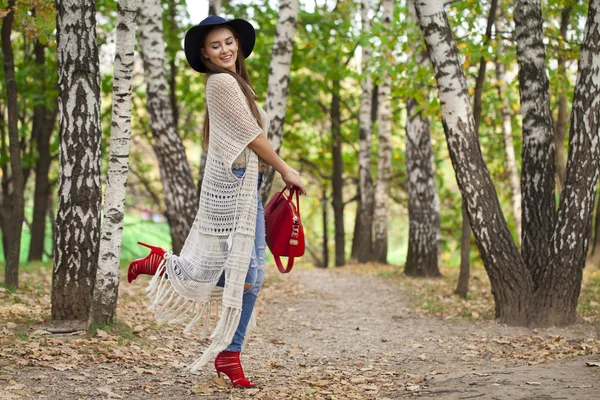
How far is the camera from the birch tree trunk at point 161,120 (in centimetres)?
1030

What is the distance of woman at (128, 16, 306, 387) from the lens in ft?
15.3

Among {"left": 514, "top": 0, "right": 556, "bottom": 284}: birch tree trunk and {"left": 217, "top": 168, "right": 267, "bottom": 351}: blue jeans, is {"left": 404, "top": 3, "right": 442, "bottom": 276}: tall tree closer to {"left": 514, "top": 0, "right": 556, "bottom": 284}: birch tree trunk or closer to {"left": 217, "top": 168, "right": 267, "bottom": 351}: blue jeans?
{"left": 514, "top": 0, "right": 556, "bottom": 284}: birch tree trunk

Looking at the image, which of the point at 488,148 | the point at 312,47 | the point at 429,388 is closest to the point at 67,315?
the point at 429,388

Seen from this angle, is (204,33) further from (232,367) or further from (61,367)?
(61,367)

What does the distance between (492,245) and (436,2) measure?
2636 millimetres

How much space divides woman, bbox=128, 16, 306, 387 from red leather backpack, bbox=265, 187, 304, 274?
0.28 feet

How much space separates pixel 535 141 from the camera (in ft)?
25.9

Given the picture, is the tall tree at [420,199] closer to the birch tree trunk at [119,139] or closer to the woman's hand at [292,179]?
the birch tree trunk at [119,139]

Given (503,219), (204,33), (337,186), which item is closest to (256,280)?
(204,33)

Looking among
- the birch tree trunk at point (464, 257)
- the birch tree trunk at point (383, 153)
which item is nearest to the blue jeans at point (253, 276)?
the birch tree trunk at point (464, 257)

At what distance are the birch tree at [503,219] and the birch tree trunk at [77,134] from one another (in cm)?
356

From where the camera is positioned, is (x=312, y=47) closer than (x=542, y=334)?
No

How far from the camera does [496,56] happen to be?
1079 cm

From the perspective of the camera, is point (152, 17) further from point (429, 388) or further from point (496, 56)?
point (429, 388)
